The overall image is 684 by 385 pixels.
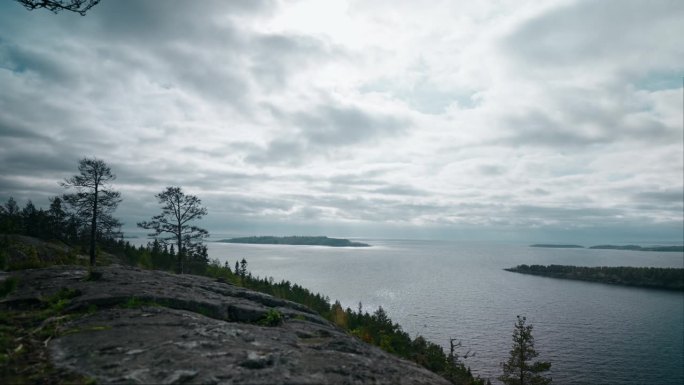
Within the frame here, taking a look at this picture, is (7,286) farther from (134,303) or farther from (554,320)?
(554,320)

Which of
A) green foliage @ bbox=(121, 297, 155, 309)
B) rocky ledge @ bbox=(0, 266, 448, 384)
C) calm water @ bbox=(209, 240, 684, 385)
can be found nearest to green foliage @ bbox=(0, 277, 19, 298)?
rocky ledge @ bbox=(0, 266, 448, 384)

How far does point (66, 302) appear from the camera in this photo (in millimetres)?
16516

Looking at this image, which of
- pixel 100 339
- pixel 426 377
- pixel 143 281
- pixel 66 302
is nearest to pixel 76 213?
pixel 143 281

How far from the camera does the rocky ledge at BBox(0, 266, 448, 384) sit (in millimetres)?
10438

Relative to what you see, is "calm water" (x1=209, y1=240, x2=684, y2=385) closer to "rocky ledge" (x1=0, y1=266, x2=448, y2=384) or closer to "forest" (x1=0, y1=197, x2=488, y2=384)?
"forest" (x1=0, y1=197, x2=488, y2=384)

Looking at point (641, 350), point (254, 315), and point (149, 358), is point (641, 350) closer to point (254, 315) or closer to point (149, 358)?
point (254, 315)

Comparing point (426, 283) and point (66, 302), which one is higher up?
point (66, 302)

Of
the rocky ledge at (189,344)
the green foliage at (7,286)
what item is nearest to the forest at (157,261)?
the green foliage at (7,286)

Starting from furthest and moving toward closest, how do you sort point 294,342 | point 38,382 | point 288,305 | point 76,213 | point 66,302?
point 76,213
point 288,305
point 66,302
point 294,342
point 38,382

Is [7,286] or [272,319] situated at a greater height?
[7,286]

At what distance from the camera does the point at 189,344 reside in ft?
39.9

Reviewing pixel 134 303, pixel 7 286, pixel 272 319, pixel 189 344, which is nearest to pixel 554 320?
pixel 272 319

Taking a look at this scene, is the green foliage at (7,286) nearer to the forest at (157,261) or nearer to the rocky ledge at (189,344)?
the rocky ledge at (189,344)

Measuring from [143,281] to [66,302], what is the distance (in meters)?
4.87
